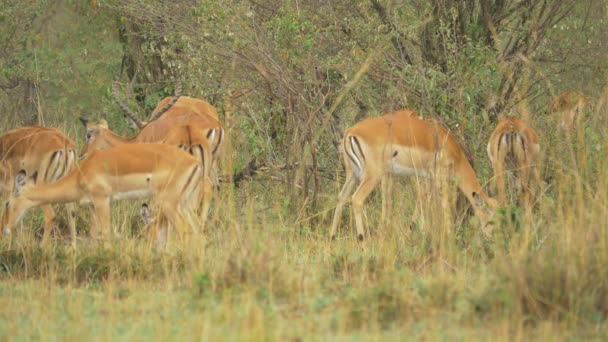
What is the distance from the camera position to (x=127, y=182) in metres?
6.54

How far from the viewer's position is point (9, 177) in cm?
755

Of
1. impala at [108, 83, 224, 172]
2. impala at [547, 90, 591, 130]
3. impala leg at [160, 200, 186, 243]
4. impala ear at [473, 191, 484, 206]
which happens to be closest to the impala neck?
impala at [108, 83, 224, 172]

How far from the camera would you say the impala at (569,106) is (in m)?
7.29

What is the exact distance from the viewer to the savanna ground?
454 cm

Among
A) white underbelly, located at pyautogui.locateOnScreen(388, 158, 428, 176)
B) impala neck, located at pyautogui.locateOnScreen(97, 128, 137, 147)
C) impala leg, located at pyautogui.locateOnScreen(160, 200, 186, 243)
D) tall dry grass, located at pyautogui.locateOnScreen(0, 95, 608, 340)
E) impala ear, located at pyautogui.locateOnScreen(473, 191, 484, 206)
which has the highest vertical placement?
impala neck, located at pyautogui.locateOnScreen(97, 128, 137, 147)

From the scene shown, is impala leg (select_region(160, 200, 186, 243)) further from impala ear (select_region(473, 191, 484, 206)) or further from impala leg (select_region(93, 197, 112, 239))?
impala ear (select_region(473, 191, 484, 206))

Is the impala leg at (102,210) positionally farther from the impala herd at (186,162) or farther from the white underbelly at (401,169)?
the white underbelly at (401,169)

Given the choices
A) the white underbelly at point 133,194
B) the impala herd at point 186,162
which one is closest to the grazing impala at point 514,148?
the impala herd at point 186,162

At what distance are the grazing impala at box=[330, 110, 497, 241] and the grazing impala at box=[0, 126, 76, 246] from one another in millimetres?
1940

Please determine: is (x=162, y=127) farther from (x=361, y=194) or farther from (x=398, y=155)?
(x=398, y=155)

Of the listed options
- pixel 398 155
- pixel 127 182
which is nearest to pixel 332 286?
pixel 127 182

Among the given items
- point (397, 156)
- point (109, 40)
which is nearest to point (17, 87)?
point (109, 40)

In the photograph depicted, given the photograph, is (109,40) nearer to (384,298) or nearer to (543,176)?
(543,176)

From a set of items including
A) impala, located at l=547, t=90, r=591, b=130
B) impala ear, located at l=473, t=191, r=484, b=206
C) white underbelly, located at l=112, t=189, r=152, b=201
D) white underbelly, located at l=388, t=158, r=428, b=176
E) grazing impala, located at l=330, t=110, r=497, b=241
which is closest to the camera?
white underbelly, located at l=112, t=189, r=152, b=201
